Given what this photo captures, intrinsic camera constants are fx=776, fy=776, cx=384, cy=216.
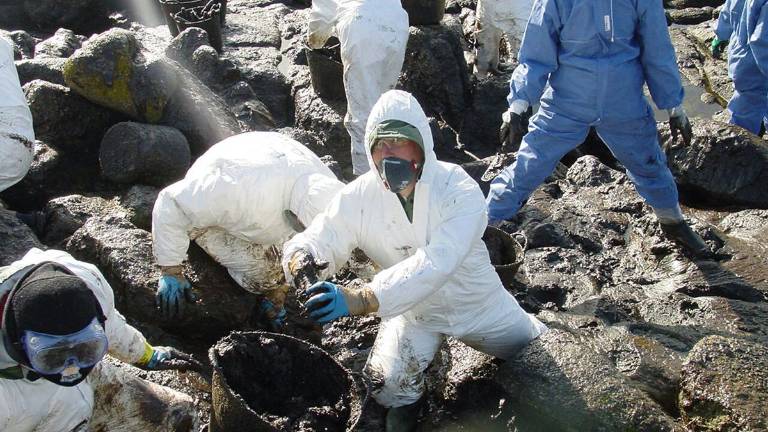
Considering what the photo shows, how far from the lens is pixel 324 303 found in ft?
10.2

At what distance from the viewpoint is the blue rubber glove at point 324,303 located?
10.1 feet

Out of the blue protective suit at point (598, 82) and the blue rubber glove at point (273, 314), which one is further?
the blue protective suit at point (598, 82)

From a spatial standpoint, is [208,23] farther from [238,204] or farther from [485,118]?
[238,204]

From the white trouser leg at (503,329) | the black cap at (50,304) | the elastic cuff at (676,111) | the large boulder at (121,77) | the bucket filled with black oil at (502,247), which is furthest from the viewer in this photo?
the large boulder at (121,77)

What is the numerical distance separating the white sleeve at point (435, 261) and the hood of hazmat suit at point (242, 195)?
75 centimetres

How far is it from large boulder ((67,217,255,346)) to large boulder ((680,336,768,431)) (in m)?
2.42

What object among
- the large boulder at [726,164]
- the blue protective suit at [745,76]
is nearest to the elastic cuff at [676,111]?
the large boulder at [726,164]

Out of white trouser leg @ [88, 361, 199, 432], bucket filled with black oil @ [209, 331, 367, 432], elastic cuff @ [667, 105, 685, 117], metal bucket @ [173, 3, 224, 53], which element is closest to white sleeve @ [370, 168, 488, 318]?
bucket filled with black oil @ [209, 331, 367, 432]

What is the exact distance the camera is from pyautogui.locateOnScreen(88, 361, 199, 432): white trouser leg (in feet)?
10.1

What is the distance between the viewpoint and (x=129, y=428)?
10.4ft

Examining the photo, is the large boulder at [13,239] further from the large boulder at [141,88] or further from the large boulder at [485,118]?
the large boulder at [485,118]

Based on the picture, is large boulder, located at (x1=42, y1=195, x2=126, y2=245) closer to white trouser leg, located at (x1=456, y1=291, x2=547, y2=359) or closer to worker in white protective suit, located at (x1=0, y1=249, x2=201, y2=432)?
worker in white protective suit, located at (x1=0, y1=249, x2=201, y2=432)

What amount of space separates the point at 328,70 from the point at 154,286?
3.24 metres

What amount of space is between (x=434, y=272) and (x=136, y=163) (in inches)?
116
